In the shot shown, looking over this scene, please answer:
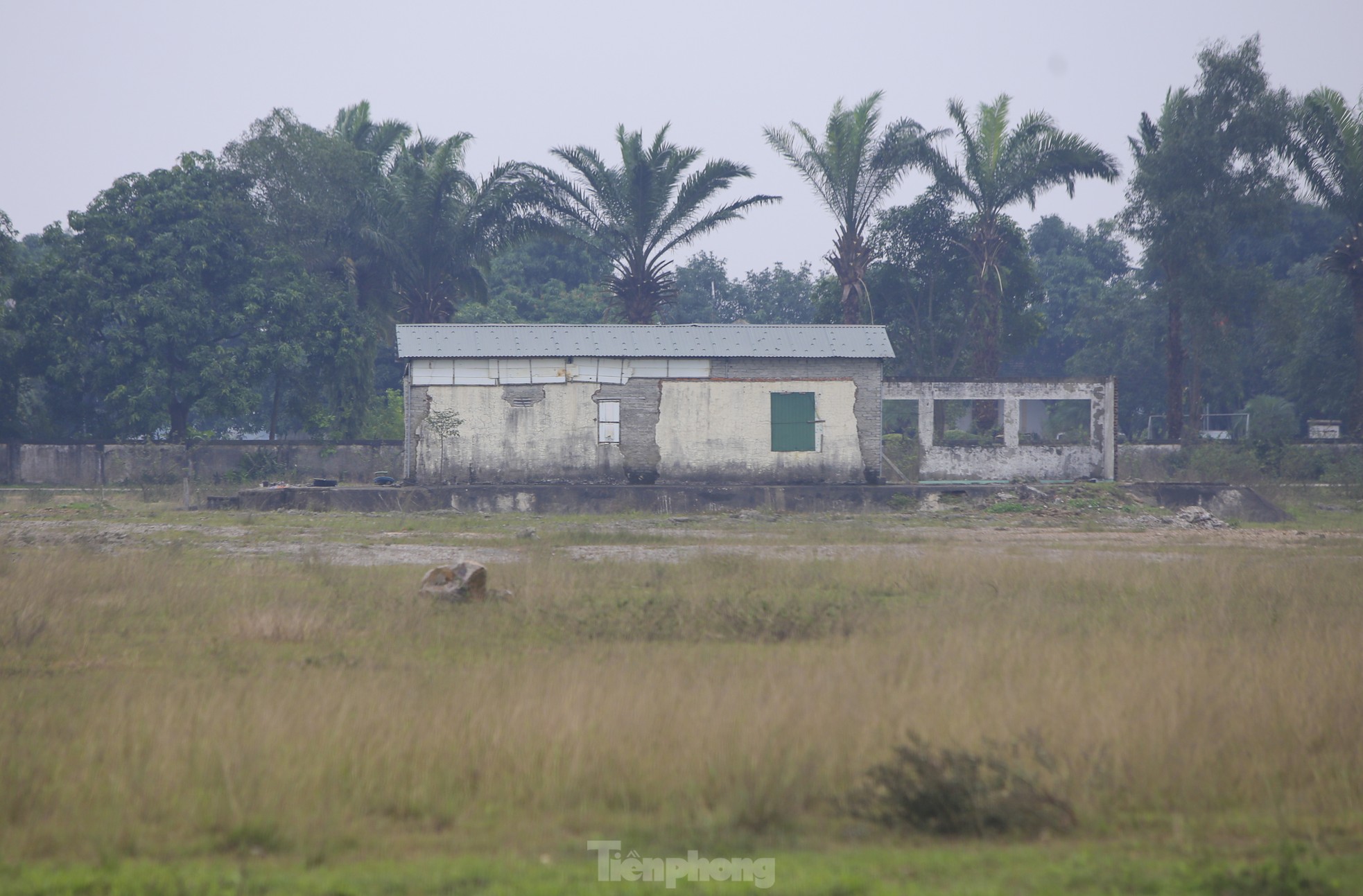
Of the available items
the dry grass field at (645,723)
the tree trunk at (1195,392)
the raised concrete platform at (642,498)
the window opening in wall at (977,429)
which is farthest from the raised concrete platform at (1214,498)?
the dry grass field at (645,723)

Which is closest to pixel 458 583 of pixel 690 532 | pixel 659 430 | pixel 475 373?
pixel 690 532

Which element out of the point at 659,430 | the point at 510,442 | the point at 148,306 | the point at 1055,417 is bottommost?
the point at 510,442

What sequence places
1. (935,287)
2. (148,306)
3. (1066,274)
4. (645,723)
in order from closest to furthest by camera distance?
(645,723) < (148,306) < (935,287) < (1066,274)

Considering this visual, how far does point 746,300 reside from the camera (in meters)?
62.6

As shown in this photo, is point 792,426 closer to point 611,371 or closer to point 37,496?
point 611,371

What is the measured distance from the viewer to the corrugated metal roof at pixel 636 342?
25.1 meters

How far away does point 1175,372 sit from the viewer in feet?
114

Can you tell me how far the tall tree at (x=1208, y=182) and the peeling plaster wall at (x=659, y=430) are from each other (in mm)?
14062

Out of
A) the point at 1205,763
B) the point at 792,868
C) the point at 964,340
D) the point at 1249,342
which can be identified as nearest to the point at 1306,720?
the point at 1205,763

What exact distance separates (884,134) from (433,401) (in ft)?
47.9

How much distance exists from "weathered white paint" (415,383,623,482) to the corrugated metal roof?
845 mm

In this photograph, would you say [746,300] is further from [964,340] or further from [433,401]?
[433,401]

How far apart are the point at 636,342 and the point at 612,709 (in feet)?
65.1

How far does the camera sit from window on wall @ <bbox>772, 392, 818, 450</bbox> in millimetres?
25375
